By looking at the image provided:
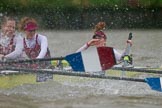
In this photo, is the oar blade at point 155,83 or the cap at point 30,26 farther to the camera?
the cap at point 30,26

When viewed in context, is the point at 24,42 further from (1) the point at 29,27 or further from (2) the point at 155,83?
(2) the point at 155,83

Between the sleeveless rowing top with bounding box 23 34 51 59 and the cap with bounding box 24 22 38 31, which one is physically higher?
the cap with bounding box 24 22 38 31

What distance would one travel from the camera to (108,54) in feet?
19.2

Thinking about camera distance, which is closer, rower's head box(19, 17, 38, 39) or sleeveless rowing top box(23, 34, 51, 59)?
rower's head box(19, 17, 38, 39)

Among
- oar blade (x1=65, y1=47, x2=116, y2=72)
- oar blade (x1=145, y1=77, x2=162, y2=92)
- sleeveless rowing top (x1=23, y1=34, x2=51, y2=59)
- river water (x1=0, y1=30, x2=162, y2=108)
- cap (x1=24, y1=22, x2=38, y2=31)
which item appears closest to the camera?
oar blade (x1=145, y1=77, x2=162, y2=92)

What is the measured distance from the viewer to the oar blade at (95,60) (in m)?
5.84

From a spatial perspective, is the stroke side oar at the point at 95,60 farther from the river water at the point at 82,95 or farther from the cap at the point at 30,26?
the cap at the point at 30,26

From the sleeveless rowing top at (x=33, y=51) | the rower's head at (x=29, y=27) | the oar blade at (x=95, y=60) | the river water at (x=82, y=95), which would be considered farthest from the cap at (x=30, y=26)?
the oar blade at (x=95, y=60)

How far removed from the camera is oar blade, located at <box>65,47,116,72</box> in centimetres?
584

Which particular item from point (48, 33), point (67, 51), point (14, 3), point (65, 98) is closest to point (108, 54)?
point (65, 98)

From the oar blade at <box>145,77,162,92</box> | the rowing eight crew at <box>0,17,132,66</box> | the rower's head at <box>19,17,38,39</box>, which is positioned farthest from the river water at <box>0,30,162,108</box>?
the rower's head at <box>19,17,38,39</box>

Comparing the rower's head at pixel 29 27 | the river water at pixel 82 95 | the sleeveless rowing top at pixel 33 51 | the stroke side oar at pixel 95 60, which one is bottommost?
the river water at pixel 82 95

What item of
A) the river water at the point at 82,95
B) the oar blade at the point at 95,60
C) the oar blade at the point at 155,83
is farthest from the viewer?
the river water at the point at 82,95

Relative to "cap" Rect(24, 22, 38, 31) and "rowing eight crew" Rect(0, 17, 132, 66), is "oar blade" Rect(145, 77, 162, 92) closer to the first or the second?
"rowing eight crew" Rect(0, 17, 132, 66)
